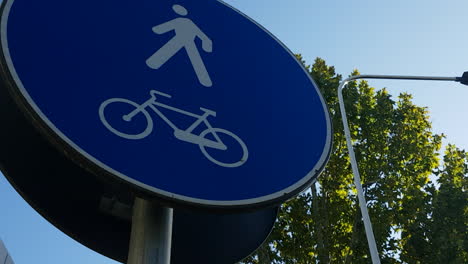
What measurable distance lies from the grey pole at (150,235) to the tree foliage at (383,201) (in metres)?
7.85

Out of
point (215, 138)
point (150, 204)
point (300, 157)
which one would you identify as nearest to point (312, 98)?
point (300, 157)

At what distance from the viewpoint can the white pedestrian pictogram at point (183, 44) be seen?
1775 mm

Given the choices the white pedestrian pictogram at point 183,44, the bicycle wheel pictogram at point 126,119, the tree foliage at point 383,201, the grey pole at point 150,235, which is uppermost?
the tree foliage at point 383,201

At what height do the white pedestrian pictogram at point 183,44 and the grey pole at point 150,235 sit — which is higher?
the white pedestrian pictogram at point 183,44

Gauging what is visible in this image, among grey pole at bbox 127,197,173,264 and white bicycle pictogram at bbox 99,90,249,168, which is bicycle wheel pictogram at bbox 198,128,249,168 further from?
grey pole at bbox 127,197,173,264

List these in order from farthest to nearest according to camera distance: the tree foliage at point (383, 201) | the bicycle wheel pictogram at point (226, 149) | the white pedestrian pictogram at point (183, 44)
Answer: the tree foliage at point (383, 201) < the white pedestrian pictogram at point (183, 44) < the bicycle wheel pictogram at point (226, 149)

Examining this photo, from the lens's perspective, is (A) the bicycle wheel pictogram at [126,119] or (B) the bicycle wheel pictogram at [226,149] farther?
(B) the bicycle wheel pictogram at [226,149]

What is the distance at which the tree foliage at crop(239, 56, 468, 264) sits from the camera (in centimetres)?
912

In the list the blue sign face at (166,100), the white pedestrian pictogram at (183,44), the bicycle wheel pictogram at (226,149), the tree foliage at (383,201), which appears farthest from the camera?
the tree foliage at (383,201)

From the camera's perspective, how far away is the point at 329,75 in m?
11.6

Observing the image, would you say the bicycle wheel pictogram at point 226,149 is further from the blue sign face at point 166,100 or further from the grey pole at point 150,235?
the grey pole at point 150,235

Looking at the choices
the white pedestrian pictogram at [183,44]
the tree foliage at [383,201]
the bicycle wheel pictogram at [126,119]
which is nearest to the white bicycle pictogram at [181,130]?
the bicycle wheel pictogram at [126,119]

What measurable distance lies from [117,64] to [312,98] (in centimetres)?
90

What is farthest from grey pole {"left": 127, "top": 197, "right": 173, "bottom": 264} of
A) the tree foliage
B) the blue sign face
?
the tree foliage
